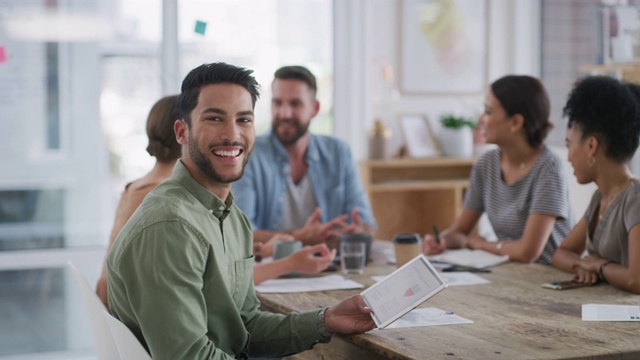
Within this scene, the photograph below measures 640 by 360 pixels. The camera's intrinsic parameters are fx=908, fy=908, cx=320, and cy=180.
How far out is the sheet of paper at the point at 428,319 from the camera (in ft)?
6.96

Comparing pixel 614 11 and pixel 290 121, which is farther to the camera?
pixel 614 11

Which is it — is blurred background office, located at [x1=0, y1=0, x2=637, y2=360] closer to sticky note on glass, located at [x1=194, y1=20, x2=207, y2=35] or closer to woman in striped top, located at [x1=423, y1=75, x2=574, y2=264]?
sticky note on glass, located at [x1=194, y1=20, x2=207, y2=35]

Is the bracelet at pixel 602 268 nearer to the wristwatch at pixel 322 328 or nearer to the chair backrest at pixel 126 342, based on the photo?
the wristwatch at pixel 322 328

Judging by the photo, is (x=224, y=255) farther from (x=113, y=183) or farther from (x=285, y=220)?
(x=113, y=183)

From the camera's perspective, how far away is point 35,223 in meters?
4.55

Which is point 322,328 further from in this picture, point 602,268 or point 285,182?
point 285,182

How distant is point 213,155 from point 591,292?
1.15m

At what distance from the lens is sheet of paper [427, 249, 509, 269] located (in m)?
2.96

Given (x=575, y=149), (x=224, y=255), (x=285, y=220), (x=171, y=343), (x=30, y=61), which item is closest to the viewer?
(x=171, y=343)

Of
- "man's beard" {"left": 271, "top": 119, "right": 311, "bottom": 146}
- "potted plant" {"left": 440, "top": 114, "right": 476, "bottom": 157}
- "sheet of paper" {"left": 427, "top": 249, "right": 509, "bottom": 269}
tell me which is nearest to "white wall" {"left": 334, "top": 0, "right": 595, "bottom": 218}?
"potted plant" {"left": 440, "top": 114, "right": 476, "bottom": 157}

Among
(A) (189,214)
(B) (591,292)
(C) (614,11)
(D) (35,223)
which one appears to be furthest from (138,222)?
(C) (614,11)

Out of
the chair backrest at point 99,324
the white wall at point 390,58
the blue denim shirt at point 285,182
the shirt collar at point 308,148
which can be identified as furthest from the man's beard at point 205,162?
the white wall at point 390,58

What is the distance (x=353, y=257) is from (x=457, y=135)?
2768mm

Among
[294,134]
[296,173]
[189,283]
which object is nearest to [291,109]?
[294,134]
